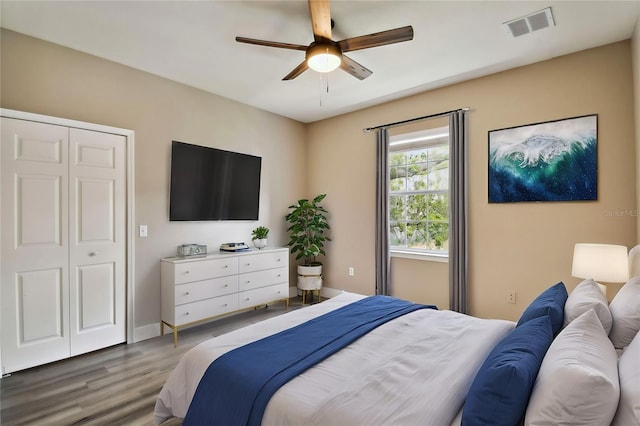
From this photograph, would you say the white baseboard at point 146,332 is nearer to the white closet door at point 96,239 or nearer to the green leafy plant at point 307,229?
the white closet door at point 96,239

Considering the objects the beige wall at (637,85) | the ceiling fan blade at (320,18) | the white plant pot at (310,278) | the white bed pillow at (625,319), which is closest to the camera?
the white bed pillow at (625,319)

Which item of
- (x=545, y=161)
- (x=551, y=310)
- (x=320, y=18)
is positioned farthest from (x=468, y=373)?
(x=545, y=161)

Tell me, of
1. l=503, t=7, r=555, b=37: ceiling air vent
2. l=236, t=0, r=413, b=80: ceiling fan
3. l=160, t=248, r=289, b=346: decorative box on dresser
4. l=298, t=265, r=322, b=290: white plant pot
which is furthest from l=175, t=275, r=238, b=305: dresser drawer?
l=503, t=7, r=555, b=37: ceiling air vent

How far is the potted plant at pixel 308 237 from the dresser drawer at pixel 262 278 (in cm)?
38

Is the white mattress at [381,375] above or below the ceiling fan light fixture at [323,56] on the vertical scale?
below

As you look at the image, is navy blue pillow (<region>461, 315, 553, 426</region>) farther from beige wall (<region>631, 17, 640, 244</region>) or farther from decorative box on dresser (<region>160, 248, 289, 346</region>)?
decorative box on dresser (<region>160, 248, 289, 346</region>)

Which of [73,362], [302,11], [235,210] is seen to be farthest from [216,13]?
[73,362]

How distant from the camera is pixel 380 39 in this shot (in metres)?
2.24

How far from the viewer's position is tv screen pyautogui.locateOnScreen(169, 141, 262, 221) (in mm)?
3637

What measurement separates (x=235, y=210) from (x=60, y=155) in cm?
186

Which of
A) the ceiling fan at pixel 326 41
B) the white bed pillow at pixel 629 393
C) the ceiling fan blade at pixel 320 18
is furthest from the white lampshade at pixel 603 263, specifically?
the ceiling fan blade at pixel 320 18

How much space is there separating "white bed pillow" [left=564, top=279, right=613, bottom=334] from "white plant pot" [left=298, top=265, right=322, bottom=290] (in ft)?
10.4

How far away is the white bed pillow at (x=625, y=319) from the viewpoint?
59.2 inches

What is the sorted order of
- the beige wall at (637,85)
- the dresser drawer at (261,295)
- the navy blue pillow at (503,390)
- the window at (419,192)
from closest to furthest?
the navy blue pillow at (503,390) < the beige wall at (637,85) < the dresser drawer at (261,295) < the window at (419,192)
